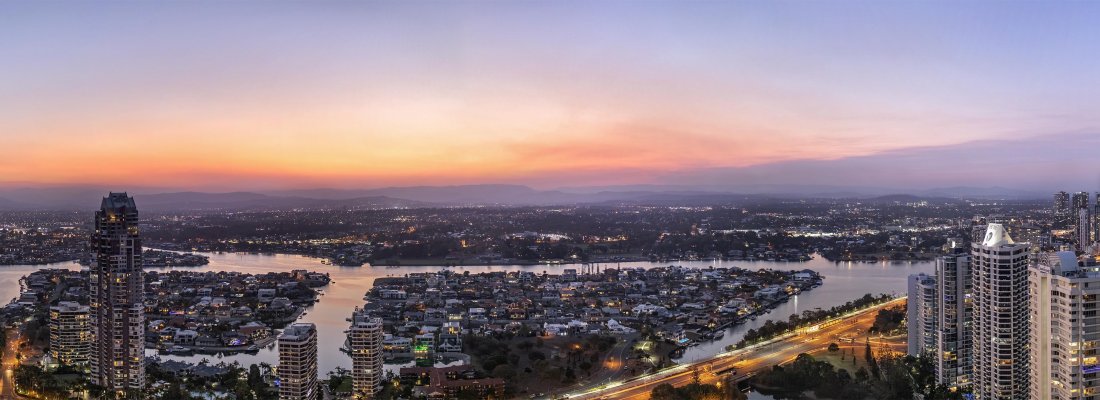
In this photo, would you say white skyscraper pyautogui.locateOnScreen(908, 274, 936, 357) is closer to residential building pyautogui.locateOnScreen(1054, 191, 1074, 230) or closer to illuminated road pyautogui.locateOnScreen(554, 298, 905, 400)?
illuminated road pyautogui.locateOnScreen(554, 298, 905, 400)

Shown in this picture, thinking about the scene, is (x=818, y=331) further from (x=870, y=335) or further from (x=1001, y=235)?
(x=1001, y=235)

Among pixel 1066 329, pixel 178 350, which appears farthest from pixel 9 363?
pixel 1066 329

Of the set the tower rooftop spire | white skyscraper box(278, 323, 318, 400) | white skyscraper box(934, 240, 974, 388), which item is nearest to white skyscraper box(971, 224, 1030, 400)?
the tower rooftop spire

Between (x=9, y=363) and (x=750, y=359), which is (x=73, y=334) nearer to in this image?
(x=9, y=363)

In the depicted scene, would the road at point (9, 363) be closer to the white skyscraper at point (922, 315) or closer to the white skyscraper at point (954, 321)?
the white skyscraper at point (954, 321)

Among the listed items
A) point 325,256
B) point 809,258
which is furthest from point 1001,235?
point 325,256
